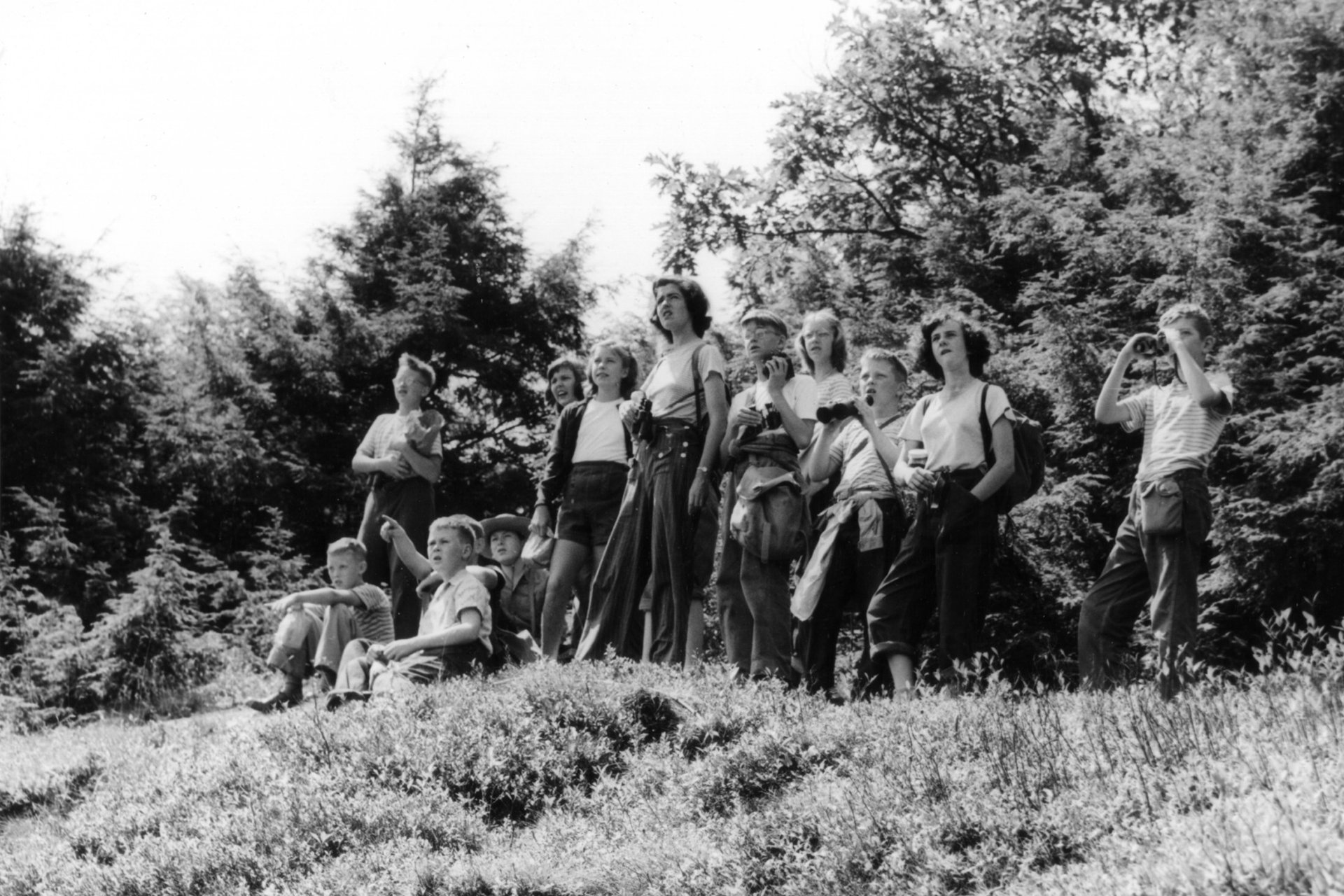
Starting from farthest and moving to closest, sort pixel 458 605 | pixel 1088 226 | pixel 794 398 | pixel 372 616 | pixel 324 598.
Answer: pixel 1088 226 < pixel 372 616 < pixel 324 598 < pixel 458 605 < pixel 794 398

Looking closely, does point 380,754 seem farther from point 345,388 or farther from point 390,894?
point 345,388

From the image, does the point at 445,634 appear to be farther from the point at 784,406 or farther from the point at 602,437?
the point at 784,406

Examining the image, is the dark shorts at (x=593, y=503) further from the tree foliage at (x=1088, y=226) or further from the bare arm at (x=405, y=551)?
the tree foliage at (x=1088, y=226)

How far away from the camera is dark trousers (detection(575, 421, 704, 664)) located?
769 cm

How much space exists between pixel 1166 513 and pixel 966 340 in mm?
1328

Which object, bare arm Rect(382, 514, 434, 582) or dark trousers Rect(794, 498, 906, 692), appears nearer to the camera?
dark trousers Rect(794, 498, 906, 692)

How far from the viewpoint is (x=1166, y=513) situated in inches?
244

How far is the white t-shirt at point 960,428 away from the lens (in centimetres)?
668

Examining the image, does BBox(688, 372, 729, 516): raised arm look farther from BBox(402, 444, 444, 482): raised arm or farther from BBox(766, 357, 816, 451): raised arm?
BBox(402, 444, 444, 482): raised arm

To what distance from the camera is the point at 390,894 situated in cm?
522

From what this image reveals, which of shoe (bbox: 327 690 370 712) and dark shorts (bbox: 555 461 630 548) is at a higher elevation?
dark shorts (bbox: 555 461 630 548)

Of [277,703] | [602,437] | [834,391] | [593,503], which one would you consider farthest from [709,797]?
[277,703]

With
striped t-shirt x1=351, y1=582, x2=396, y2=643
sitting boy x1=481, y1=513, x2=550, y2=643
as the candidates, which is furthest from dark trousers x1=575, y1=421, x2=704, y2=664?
sitting boy x1=481, y1=513, x2=550, y2=643

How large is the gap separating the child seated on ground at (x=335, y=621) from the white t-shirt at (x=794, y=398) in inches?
131
